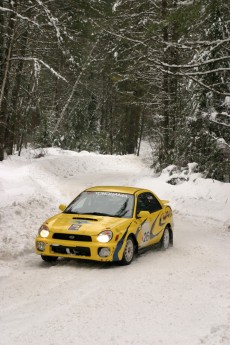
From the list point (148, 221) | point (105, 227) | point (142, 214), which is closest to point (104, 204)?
point (142, 214)

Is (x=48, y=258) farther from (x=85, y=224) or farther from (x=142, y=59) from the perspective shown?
(x=142, y=59)

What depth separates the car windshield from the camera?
32.8 ft

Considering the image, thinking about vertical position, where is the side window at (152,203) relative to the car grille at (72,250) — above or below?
above

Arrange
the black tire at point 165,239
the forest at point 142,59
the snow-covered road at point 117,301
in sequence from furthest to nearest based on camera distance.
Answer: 1. the forest at point 142,59
2. the black tire at point 165,239
3. the snow-covered road at point 117,301

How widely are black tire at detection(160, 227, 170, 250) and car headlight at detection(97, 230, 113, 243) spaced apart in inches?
102

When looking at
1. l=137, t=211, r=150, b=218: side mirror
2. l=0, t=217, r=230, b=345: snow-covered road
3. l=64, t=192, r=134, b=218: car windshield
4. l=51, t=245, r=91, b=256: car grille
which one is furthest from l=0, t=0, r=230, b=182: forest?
l=0, t=217, r=230, b=345: snow-covered road

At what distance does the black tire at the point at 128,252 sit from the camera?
9.19 metres

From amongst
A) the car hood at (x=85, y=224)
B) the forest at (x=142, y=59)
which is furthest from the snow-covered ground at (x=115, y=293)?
the forest at (x=142, y=59)

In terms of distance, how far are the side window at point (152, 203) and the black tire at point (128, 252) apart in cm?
152

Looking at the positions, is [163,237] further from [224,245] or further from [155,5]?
[155,5]

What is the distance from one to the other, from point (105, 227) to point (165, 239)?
271 centimetres

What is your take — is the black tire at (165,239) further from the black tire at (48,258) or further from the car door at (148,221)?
the black tire at (48,258)

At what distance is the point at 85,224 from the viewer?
9.29 m

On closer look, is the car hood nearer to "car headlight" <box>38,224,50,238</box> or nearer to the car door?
"car headlight" <box>38,224,50,238</box>
